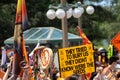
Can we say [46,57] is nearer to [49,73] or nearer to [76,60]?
[49,73]

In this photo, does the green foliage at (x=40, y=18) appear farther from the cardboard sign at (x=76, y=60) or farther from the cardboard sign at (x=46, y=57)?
the cardboard sign at (x=46, y=57)

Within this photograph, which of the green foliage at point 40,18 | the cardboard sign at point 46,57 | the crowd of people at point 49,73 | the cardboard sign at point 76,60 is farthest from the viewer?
the green foliage at point 40,18

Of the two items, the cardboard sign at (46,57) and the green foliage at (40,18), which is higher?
the cardboard sign at (46,57)

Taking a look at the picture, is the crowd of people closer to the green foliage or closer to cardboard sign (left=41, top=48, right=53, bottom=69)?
cardboard sign (left=41, top=48, right=53, bottom=69)

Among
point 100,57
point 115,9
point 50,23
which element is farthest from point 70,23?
point 100,57

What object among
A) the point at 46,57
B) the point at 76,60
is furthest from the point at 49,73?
the point at 76,60

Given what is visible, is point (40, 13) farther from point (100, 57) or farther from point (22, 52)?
point (22, 52)

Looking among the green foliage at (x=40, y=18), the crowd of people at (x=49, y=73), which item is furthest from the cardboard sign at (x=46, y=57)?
the green foliage at (x=40, y=18)

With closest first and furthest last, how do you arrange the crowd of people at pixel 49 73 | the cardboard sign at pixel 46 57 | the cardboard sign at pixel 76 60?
the crowd of people at pixel 49 73 < the cardboard sign at pixel 46 57 < the cardboard sign at pixel 76 60

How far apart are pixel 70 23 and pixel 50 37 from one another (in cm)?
1345

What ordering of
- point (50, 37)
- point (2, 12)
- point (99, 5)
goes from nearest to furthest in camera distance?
1. point (50, 37)
2. point (2, 12)
3. point (99, 5)

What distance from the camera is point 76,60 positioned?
32.5ft

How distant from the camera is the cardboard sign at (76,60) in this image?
31.7 ft

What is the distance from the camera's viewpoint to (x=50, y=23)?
34469 millimetres
